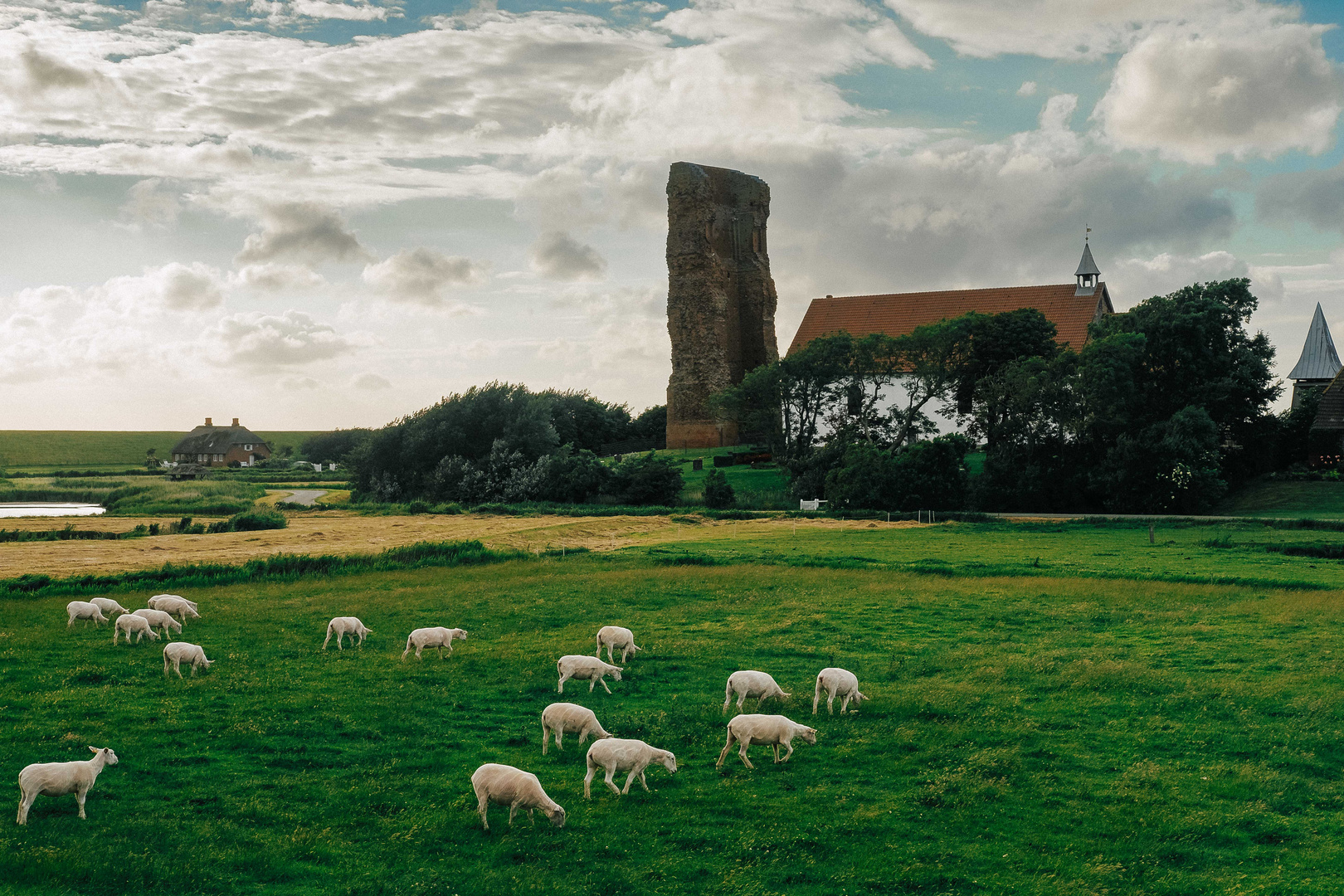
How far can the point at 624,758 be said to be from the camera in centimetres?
1153

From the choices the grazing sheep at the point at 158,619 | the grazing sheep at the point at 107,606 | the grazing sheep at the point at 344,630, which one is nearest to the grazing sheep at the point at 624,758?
the grazing sheep at the point at 344,630

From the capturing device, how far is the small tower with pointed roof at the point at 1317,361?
261 ft

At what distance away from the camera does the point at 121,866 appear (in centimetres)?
958

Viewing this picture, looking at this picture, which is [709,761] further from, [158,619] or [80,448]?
[80,448]

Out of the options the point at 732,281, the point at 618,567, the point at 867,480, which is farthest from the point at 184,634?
the point at 732,281

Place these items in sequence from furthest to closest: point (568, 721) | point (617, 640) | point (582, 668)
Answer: point (617, 640) → point (582, 668) → point (568, 721)

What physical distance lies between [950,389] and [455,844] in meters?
60.4

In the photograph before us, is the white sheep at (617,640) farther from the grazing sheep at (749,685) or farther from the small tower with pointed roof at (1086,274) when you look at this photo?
the small tower with pointed roof at (1086,274)

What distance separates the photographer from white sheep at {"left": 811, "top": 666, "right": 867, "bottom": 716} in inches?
586

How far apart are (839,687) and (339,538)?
4031cm

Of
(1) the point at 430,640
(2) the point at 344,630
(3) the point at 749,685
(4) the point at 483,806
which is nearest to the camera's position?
(4) the point at 483,806

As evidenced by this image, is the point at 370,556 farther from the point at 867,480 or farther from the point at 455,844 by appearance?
the point at 867,480

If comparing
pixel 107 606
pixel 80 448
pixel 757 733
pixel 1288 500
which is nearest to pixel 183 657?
→ pixel 107 606

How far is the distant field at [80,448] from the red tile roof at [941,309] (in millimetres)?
94654
